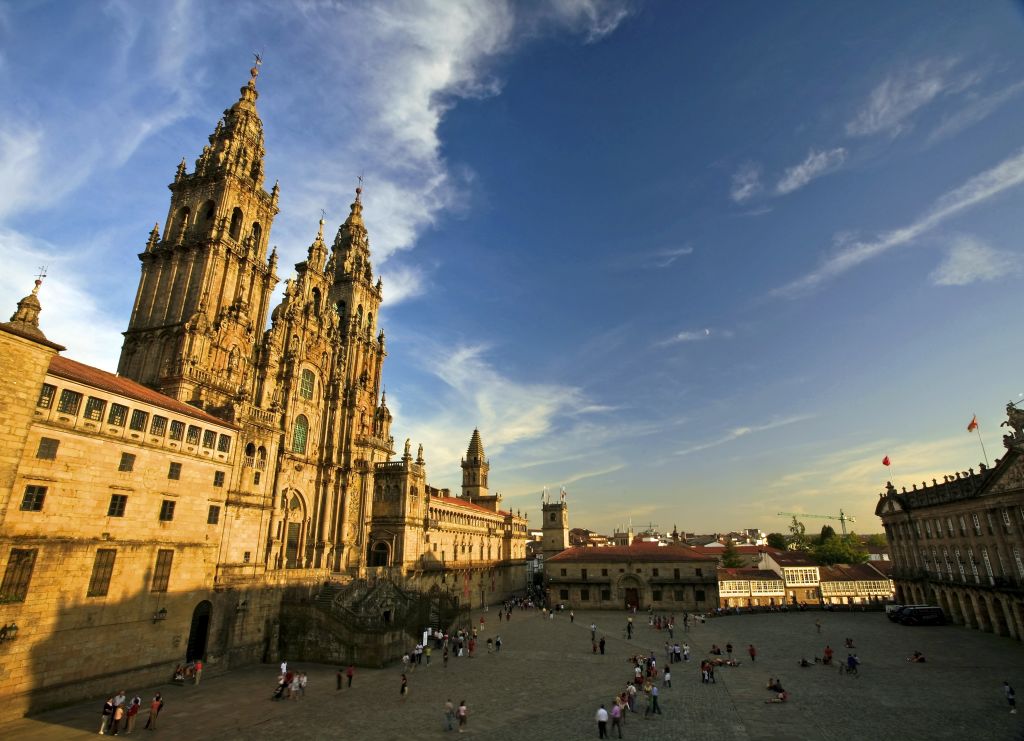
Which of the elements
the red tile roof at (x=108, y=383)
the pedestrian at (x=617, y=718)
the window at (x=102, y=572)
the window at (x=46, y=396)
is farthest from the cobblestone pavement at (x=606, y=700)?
the red tile roof at (x=108, y=383)

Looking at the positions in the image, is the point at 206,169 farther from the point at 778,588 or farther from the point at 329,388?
the point at 778,588

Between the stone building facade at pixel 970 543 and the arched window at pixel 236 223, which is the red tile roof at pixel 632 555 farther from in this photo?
the arched window at pixel 236 223

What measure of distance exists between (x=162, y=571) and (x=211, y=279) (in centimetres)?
2463

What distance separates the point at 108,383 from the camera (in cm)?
2791

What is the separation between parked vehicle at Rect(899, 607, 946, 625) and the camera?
47594mm

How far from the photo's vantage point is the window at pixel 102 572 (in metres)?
25.0

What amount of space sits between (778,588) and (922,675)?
4469cm

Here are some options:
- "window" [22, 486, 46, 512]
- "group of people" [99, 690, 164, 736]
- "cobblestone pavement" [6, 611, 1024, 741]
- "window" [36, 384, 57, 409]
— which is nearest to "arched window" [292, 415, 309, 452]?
"cobblestone pavement" [6, 611, 1024, 741]

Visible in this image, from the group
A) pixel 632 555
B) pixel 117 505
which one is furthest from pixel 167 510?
pixel 632 555

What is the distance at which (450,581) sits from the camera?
6419 cm

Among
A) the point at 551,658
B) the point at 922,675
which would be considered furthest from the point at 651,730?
the point at 922,675

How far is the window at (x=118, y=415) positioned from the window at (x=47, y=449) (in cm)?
253

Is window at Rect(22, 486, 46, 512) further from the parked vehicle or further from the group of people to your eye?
the parked vehicle

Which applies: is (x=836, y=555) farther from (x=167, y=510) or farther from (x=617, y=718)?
(x=167, y=510)
